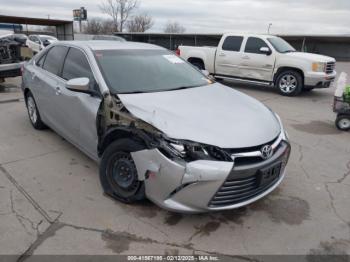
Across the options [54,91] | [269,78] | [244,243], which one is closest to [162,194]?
[244,243]

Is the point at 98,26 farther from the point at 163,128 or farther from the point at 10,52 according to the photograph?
the point at 163,128

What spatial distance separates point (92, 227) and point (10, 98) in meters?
6.85

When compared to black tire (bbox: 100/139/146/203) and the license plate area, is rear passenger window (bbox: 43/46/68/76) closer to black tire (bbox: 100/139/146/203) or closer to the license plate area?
black tire (bbox: 100/139/146/203)

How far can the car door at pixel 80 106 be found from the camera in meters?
3.58

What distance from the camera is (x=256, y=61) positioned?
10.2m

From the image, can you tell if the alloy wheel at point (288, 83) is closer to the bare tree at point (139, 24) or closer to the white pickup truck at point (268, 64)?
the white pickup truck at point (268, 64)

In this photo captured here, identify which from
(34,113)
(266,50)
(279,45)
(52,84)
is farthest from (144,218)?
(279,45)

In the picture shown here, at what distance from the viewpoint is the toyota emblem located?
2.88 m

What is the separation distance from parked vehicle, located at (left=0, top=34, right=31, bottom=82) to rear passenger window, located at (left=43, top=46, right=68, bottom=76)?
5130 mm

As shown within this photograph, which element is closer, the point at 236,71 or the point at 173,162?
the point at 173,162

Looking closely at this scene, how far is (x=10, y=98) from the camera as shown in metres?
8.44

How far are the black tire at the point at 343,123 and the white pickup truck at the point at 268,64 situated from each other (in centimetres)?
331


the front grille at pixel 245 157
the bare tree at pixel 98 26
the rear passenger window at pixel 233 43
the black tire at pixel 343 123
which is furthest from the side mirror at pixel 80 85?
the bare tree at pixel 98 26

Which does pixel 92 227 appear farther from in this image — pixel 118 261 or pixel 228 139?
pixel 228 139
